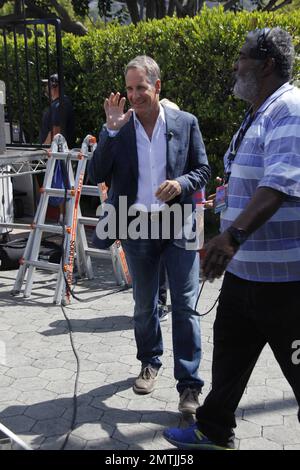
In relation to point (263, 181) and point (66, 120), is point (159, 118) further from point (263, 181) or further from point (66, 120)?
point (66, 120)

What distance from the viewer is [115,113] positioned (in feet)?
11.4

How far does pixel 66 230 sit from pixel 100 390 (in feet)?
7.23

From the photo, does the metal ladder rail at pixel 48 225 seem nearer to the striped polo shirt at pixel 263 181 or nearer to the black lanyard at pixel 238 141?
the black lanyard at pixel 238 141

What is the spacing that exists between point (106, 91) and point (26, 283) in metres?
3.70

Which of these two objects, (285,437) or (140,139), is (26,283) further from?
(285,437)

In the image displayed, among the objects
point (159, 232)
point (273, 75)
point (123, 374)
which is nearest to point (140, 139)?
point (159, 232)

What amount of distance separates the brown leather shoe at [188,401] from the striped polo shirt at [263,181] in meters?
1.11

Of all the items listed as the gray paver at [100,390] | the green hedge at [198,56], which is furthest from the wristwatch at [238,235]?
the green hedge at [198,56]

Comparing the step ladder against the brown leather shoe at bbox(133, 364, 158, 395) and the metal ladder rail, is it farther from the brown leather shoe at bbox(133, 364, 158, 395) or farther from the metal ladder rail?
the brown leather shoe at bbox(133, 364, 158, 395)

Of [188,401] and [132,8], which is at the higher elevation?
[132,8]

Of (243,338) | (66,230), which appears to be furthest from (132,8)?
(243,338)

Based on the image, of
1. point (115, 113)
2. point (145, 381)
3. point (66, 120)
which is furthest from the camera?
point (66, 120)

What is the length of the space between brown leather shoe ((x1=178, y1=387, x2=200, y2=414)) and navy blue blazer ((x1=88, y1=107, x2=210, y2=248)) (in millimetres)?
1080

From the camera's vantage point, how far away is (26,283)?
6.09 m
